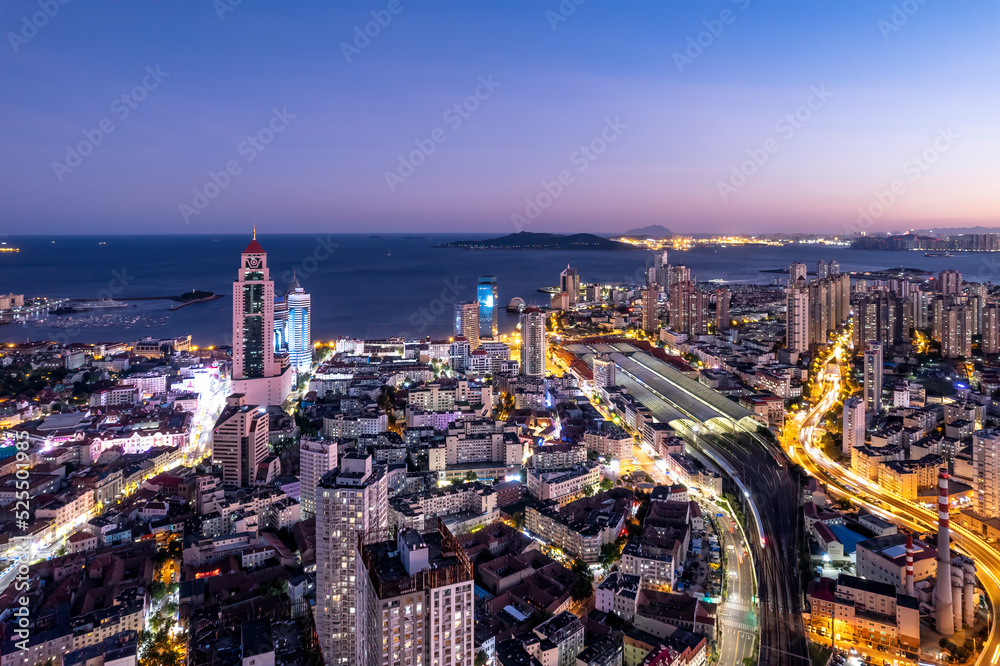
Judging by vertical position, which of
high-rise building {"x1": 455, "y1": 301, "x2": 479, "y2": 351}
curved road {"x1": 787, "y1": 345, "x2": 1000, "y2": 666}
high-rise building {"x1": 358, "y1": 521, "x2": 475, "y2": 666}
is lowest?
curved road {"x1": 787, "y1": 345, "x2": 1000, "y2": 666}

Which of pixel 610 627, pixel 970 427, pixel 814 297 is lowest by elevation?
pixel 610 627

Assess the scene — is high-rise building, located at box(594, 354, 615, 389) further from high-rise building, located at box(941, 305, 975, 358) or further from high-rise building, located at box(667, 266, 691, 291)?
high-rise building, located at box(667, 266, 691, 291)

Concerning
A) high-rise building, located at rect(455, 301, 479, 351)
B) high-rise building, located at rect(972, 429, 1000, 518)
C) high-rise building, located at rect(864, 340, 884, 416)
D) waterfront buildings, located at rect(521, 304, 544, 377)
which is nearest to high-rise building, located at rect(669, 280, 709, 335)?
high-rise building, located at rect(455, 301, 479, 351)

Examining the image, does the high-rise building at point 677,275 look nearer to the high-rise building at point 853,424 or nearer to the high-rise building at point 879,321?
the high-rise building at point 879,321

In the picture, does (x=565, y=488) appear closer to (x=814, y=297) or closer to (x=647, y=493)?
(x=647, y=493)

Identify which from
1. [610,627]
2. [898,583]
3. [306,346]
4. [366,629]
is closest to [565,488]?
[610,627]
